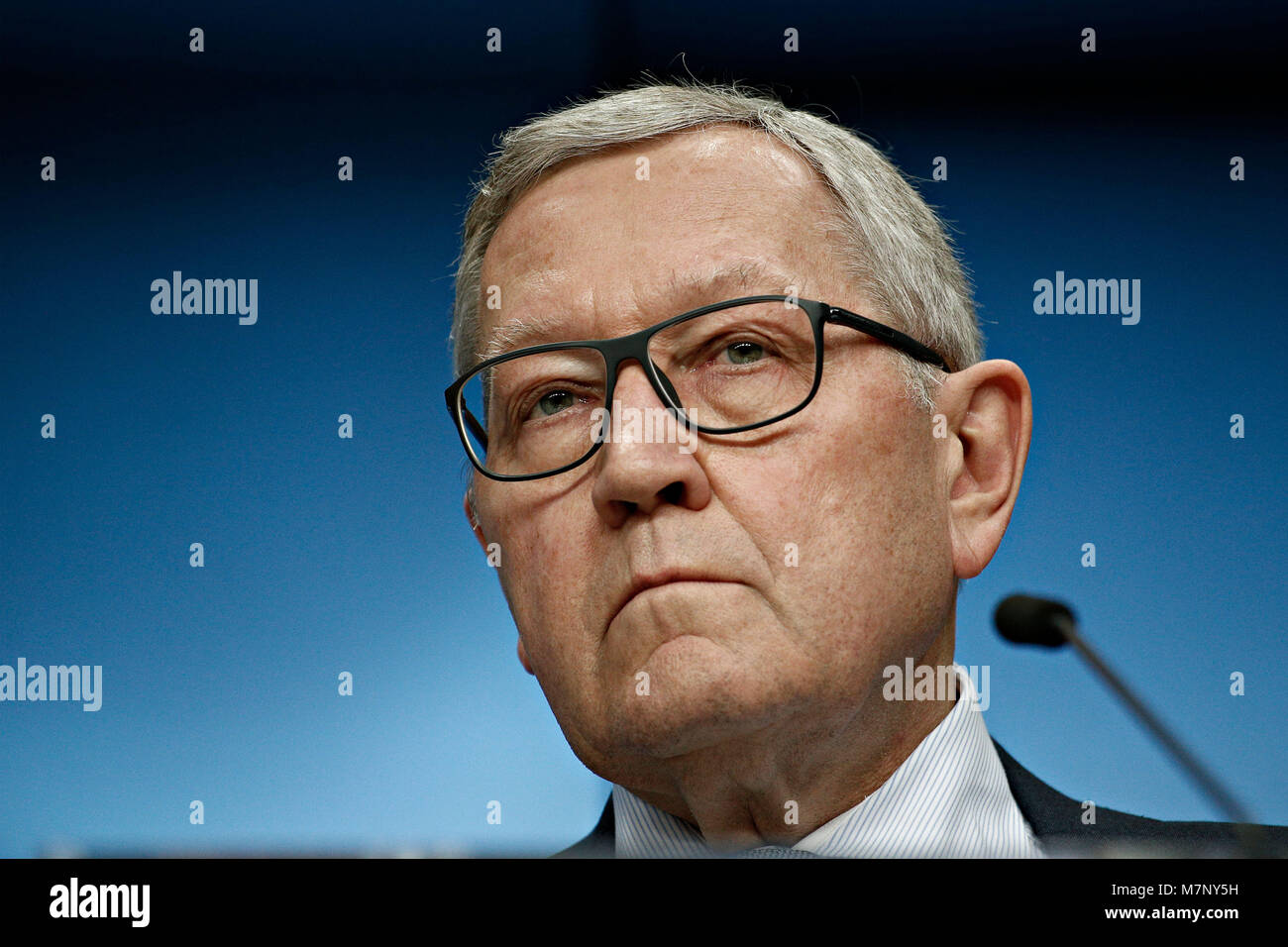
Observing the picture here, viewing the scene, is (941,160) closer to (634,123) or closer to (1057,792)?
(634,123)

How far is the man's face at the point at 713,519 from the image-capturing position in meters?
1.20

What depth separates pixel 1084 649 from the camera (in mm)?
1202

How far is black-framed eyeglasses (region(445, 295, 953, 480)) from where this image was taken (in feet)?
4.24

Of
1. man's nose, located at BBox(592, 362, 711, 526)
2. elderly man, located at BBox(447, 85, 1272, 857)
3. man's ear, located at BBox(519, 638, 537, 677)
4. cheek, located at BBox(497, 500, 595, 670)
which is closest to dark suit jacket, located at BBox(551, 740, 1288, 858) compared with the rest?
elderly man, located at BBox(447, 85, 1272, 857)

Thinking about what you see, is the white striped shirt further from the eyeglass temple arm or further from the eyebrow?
the eyebrow

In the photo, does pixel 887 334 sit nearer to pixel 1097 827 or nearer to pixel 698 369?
pixel 698 369

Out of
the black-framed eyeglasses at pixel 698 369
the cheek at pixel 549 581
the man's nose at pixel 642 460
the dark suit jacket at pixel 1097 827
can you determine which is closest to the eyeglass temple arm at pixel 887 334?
the black-framed eyeglasses at pixel 698 369

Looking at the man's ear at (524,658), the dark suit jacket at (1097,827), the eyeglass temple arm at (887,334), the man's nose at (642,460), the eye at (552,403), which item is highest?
the eyeglass temple arm at (887,334)

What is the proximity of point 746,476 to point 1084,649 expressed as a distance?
42cm

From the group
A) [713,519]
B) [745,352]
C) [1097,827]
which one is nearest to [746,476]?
[713,519]

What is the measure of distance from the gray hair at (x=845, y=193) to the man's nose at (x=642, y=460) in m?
0.32

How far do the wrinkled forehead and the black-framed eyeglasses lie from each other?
0.03 meters

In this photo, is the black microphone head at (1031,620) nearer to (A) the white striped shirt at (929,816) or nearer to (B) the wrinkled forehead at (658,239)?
(A) the white striped shirt at (929,816)
